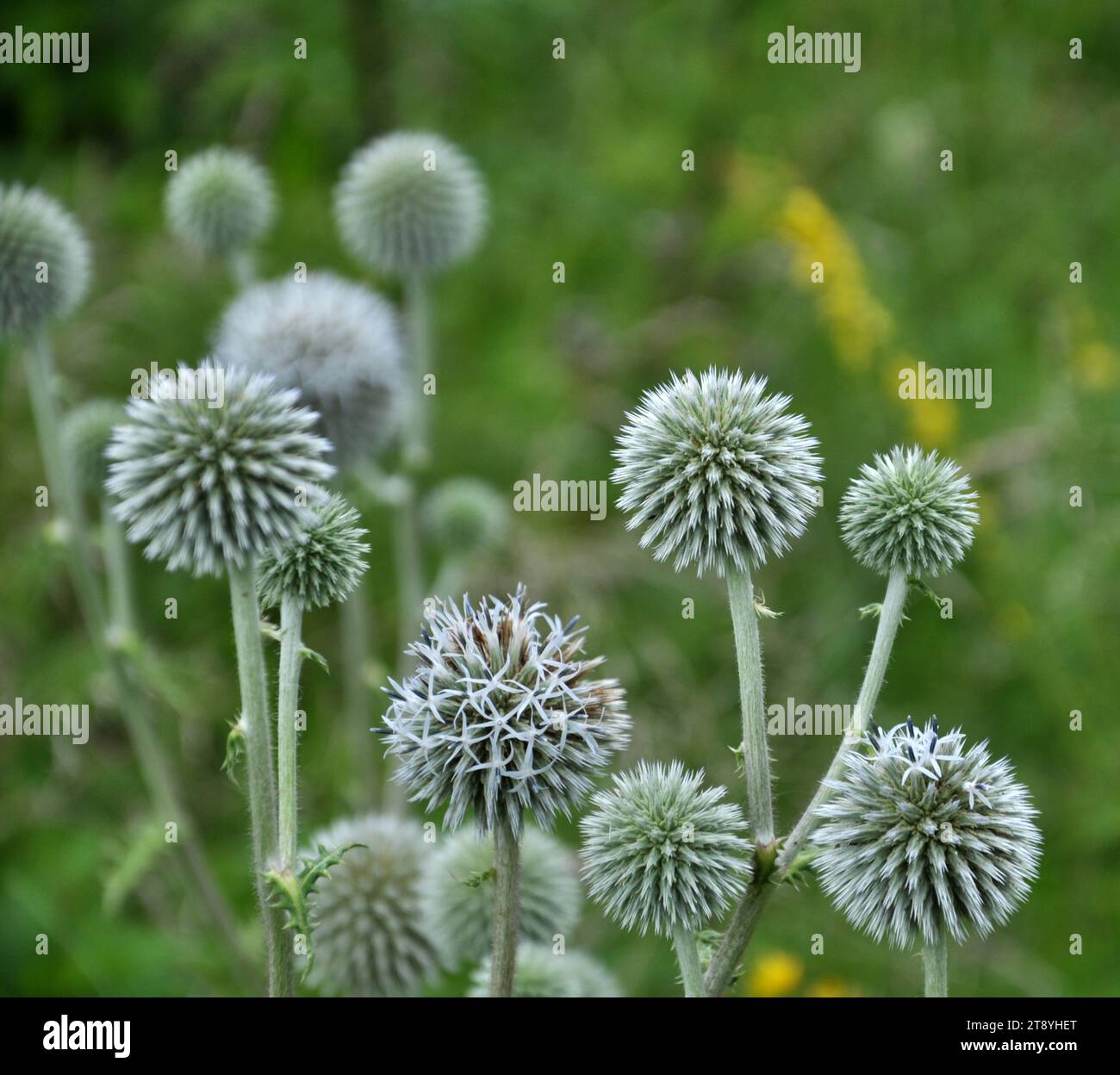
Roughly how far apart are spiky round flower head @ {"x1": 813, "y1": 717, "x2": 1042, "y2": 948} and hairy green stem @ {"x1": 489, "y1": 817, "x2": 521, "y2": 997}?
58 cm

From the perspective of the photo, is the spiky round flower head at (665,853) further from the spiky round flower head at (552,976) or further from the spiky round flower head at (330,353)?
the spiky round flower head at (330,353)

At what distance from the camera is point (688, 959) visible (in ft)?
7.12

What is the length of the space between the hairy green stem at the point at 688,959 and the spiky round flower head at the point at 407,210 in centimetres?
297

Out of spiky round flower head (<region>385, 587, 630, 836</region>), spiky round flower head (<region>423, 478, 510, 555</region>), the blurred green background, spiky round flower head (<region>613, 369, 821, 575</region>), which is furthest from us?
the blurred green background

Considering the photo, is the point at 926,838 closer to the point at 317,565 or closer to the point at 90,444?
the point at 317,565

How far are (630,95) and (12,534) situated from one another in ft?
14.7

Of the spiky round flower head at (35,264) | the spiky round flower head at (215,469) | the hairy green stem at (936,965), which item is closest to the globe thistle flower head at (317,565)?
the spiky round flower head at (215,469)

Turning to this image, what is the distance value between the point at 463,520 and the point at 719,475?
2178mm

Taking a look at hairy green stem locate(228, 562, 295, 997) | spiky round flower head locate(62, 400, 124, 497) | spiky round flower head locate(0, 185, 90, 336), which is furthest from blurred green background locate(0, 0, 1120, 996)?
hairy green stem locate(228, 562, 295, 997)

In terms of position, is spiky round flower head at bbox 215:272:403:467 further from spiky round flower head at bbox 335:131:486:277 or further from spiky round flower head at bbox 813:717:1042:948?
spiky round flower head at bbox 813:717:1042:948

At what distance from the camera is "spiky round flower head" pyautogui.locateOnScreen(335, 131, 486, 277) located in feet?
14.4

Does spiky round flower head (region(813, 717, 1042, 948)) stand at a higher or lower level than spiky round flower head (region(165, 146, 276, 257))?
lower

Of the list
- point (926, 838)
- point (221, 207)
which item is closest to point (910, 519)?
point (926, 838)

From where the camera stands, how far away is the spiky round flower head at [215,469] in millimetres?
2203
